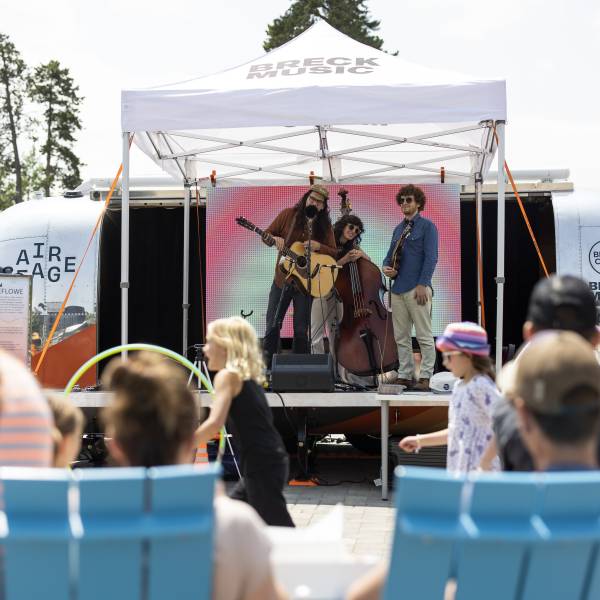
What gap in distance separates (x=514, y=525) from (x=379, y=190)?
8556 mm

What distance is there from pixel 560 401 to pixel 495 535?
0.35 metres

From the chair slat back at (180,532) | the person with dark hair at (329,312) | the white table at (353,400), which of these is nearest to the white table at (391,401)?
the white table at (353,400)

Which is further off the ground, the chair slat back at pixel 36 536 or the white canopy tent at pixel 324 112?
the white canopy tent at pixel 324 112

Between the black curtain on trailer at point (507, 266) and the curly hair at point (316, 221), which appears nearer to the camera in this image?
the curly hair at point (316, 221)

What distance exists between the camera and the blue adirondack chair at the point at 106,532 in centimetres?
210

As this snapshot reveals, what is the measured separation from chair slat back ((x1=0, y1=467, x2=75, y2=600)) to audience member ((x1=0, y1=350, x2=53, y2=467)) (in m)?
0.31

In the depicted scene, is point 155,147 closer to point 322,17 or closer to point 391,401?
point 391,401

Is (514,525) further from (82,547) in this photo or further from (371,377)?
(371,377)

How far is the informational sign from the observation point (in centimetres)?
912

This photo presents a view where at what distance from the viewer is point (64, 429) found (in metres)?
2.88

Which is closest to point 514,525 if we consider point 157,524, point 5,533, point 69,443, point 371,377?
point 157,524

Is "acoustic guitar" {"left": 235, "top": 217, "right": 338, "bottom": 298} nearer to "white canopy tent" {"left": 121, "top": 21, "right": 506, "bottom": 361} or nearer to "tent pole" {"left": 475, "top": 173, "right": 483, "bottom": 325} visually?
"white canopy tent" {"left": 121, "top": 21, "right": 506, "bottom": 361}

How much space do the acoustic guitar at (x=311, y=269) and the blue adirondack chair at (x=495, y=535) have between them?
7.85 m

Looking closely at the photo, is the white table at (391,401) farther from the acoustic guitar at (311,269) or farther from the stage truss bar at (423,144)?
the stage truss bar at (423,144)
